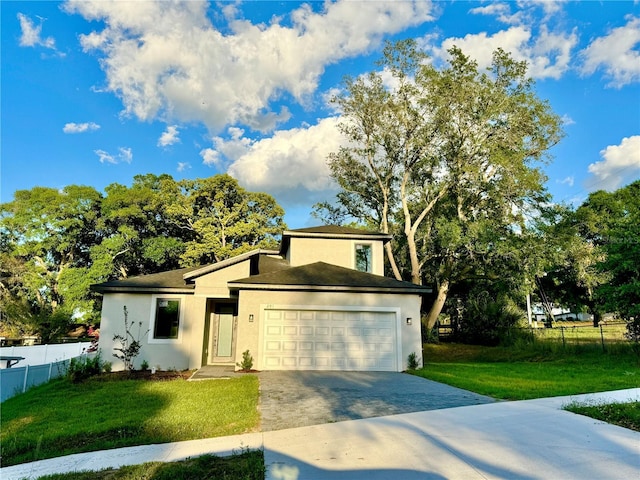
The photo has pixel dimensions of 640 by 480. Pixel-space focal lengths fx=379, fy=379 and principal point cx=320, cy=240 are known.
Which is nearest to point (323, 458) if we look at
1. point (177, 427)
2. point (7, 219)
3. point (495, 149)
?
point (177, 427)

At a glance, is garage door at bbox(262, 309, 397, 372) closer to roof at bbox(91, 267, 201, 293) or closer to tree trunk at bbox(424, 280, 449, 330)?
roof at bbox(91, 267, 201, 293)

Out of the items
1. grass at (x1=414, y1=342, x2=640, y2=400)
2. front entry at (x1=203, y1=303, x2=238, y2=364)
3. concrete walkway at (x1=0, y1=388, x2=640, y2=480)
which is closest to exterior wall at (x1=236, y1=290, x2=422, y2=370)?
grass at (x1=414, y1=342, x2=640, y2=400)

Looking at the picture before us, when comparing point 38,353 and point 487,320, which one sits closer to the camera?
point 38,353

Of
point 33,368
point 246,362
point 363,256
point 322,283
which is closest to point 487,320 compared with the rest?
point 363,256

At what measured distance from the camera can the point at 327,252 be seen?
17359mm

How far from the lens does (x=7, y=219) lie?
2891cm

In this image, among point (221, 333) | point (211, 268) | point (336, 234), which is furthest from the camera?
point (336, 234)

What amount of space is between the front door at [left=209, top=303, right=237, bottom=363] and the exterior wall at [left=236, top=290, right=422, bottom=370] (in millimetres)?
2357

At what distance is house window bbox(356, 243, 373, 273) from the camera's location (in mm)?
17500

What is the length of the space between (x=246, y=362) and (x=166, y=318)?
363cm

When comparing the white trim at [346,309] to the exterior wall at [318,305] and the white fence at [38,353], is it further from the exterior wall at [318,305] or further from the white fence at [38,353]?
the white fence at [38,353]

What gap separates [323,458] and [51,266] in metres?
34.6

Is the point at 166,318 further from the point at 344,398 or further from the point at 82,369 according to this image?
the point at 344,398

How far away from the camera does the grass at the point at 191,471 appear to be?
3.91m
